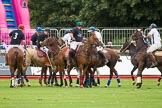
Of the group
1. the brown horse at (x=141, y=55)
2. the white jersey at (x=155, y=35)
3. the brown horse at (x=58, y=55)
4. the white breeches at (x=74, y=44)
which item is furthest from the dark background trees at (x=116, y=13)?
the white breeches at (x=74, y=44)

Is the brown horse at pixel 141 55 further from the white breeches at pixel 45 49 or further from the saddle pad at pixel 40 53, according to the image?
the saddle pad at pixel 40 53

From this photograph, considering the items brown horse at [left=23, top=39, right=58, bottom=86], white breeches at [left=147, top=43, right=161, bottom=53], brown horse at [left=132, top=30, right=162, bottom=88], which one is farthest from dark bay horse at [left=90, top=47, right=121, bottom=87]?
brown horse at [left=23, top=39, right=58, bottom=86]

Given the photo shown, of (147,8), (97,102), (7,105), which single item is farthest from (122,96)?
(147,8)

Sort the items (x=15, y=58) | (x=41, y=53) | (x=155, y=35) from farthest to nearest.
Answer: (x=41, y=53) → (x=155, y=35) → (x=15, y=58)

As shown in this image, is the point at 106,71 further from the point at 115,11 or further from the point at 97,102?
the point at 97,102

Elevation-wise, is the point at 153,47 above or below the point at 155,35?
below

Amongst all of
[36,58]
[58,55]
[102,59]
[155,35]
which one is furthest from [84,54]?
[36,58]

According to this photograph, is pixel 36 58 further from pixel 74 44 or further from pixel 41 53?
pixel 74 44

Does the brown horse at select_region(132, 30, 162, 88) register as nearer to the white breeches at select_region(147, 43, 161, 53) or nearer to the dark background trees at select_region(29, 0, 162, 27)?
the white breeches at select_region(147, 43, 161, 53)

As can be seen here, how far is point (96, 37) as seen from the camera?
34969 millimetres

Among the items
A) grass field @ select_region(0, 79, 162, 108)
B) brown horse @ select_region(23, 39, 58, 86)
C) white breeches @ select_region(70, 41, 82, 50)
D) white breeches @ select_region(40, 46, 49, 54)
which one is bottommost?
grass field @ select_region(0, 79, 162, 108)

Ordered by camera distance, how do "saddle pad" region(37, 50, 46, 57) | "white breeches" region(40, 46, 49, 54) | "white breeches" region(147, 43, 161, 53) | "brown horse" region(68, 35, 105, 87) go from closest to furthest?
"brown horse" region(68, 35, 105, 87), "white breeches" region(147, 43, 161, 53), "white breeches" region(40, 46, 49, 54), "saddle pad" region(37, 50, 46, 57)

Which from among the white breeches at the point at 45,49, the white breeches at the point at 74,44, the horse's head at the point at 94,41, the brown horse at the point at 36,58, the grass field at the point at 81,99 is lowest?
the grass field at the point at 81,99

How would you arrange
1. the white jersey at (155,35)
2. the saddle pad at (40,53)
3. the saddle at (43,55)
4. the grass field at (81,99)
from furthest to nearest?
the saddle pad at (40,53) → the saddle at (43,55) → the white jersey at (155,35) → the grass field at (81,99)
